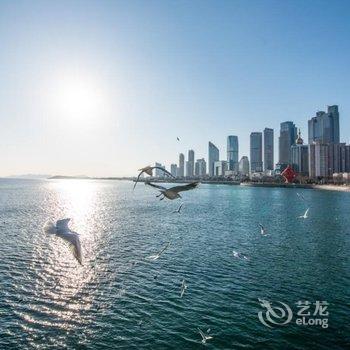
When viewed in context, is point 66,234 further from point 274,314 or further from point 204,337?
point 274,314

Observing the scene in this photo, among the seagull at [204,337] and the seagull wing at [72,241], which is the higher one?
the seagull wing at [72,241]

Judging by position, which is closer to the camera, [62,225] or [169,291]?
[62,225]

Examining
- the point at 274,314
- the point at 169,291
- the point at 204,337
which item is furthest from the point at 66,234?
the point at 169,291

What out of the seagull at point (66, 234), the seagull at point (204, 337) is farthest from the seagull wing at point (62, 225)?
the seagull at point (204, 337)

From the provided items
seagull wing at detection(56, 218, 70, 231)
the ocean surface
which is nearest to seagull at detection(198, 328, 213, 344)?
the ocean surface

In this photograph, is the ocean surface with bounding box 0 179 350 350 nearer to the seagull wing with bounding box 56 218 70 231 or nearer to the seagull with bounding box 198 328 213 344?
the seagull with bounding box 198 328 213 344

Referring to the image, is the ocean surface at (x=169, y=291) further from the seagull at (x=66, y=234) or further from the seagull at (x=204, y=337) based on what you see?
the seagull at (x=66, y=234)

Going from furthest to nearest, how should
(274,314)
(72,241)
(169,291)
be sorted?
(169,291) → (274,314) → (72,241)

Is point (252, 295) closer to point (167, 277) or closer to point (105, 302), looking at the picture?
point (167, 277)
